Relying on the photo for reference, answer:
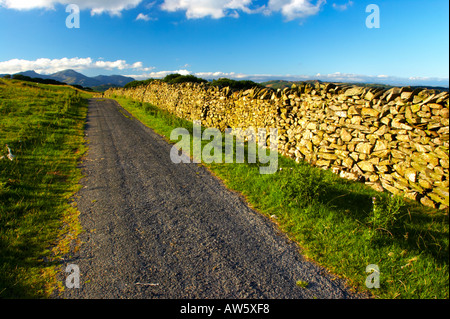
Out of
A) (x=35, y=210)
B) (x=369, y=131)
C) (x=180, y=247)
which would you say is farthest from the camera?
(x=369, y=131)

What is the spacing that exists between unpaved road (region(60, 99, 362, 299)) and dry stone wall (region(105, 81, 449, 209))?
12.5ft

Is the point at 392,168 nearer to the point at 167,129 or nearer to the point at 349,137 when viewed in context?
the point at 349,137

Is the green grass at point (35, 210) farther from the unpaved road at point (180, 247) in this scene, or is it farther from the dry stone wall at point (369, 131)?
the dry stone wall at point (369, 131)

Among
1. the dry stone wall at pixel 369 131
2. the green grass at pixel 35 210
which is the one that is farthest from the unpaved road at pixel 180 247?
the dry stone wall at pixel 369 131

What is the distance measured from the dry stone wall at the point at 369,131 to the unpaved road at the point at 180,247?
380 cm

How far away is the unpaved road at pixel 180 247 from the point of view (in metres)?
3.23

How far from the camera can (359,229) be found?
450 centimetres

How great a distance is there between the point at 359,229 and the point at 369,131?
3509 millimetres

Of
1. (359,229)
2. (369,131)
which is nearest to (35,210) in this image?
(359,229)

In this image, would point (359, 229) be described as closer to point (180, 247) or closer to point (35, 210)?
point (180, 247)

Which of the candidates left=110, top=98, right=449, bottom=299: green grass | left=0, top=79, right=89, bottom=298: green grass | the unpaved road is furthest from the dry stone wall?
left=0, top=79, right=89, bottom=298: green grass

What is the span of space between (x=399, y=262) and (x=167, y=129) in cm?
1216

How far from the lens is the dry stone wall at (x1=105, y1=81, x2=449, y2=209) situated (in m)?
5.51
